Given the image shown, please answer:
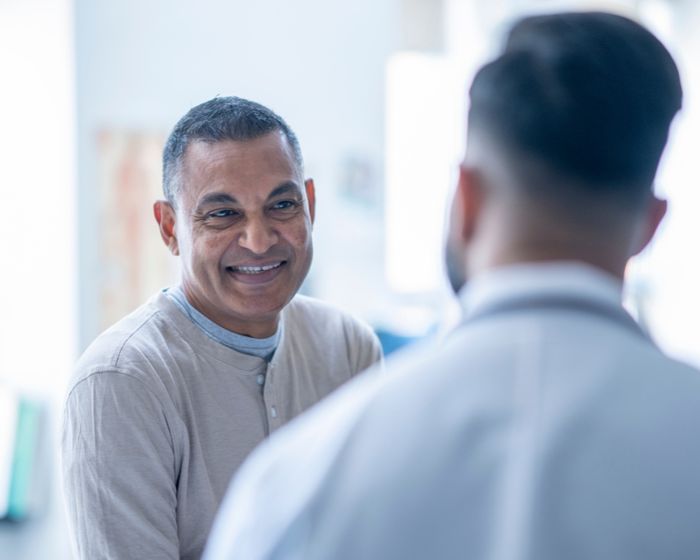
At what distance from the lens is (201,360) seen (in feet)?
5.22

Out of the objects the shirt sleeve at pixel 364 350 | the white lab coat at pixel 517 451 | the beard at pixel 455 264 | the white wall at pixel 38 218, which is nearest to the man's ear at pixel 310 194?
the shirt sleeve at pixel 364 350

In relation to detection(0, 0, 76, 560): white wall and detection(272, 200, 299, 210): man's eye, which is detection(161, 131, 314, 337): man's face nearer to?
detection(272, 200, 299, 210): man's eye

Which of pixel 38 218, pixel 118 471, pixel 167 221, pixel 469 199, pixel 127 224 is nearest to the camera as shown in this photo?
pixel 469 199

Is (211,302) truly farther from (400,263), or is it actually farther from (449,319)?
(400,263)

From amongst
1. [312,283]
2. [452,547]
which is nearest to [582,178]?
[452,547]

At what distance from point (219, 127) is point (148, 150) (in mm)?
1875

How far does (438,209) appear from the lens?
5598 mm

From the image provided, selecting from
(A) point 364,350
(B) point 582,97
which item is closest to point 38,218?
(A) point 364,350

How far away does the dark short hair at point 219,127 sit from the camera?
1.62 m

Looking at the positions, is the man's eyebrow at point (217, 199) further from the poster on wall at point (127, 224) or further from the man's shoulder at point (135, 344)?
the poster on wall at point (127, 224)

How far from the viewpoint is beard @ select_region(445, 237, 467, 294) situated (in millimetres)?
813

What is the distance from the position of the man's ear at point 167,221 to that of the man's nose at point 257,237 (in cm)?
17

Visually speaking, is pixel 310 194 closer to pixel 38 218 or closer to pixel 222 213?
pixel 222 213

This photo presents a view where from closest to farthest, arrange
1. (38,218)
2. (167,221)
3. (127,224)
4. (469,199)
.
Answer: (469,199)
(167,221)
(38,218)
(127,224)
